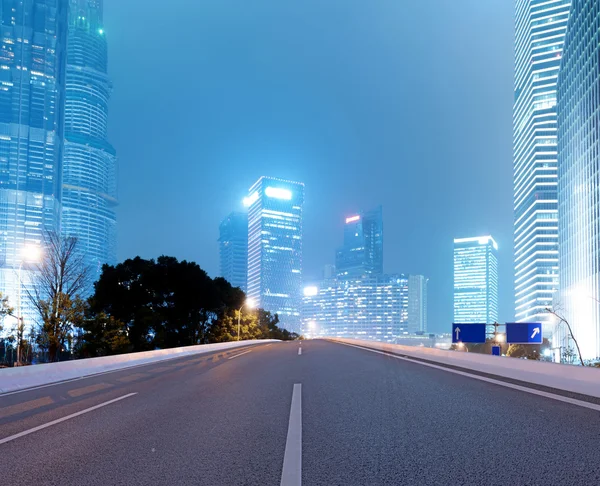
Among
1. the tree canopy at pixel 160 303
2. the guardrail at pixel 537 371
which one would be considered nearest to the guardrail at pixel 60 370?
the guardrail at pixel 537 371

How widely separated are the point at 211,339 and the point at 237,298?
31.7ft

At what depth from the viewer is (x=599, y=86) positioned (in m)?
87.0

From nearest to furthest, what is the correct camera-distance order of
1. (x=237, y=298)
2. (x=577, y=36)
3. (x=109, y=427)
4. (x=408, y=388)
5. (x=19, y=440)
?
(x=19, y=440)
(x=109, y=427)
(x=408, y=388)
(x=237, y=298)
(x=577, y=36)

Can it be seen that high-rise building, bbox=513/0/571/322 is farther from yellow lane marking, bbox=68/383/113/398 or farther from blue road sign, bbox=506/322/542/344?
yellow lane marking, bbox=68/383/113/398

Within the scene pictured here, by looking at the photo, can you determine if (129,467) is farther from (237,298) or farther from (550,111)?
(550,111)

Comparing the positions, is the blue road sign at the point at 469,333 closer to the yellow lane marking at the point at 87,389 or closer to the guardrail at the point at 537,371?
the guardrail at the point at 537,371

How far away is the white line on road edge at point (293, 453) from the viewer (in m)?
3.95

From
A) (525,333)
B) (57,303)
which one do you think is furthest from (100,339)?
(525,333)

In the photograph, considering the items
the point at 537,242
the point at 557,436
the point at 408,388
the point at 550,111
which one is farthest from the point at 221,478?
the point at 550,111

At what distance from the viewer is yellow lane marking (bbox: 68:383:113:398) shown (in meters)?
10.4

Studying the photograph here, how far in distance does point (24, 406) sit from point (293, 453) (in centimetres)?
620

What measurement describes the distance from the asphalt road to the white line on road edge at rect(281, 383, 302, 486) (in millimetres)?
17

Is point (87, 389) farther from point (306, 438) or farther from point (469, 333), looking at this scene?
point (469, 333)

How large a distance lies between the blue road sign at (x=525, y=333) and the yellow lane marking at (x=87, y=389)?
14.8 m
